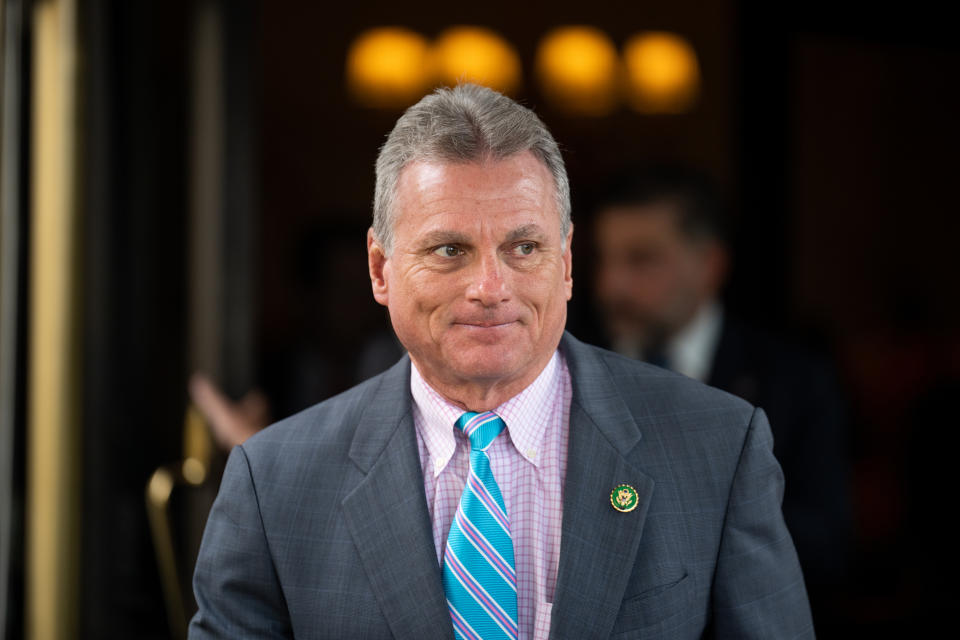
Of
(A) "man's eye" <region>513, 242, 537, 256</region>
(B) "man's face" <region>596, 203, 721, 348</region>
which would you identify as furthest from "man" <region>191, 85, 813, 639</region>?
(B) "man's face" <region>596, 203, 721, 348</region>

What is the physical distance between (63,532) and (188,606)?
37 cm

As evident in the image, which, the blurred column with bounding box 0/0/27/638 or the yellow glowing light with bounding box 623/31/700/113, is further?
the yellow glowing light with bounding box 623/31/700/113

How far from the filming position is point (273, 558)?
1344mm

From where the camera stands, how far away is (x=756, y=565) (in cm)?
131

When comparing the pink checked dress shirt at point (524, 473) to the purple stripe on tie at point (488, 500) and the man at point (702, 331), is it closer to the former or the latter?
the purple stripe on tie at point (488, 500)

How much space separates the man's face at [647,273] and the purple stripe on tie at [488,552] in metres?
Result: 1.57

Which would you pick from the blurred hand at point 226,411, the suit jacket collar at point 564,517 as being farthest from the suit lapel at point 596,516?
the blurred hand at point 226,411

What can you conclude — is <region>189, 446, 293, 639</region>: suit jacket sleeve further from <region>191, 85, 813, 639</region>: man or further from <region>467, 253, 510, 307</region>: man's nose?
<region>467, 253, 510, 307</region>: man's nose

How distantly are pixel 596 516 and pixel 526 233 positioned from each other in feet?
1.11

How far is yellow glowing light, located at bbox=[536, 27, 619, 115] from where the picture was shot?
5.95m

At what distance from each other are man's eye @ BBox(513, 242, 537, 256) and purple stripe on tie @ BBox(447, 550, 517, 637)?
36 cm

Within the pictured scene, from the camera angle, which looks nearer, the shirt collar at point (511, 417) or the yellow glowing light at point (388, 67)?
the shirt collar at point (511, 417)

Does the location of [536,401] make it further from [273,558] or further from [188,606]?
[188,606]

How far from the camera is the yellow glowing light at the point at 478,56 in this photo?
5.70 m
